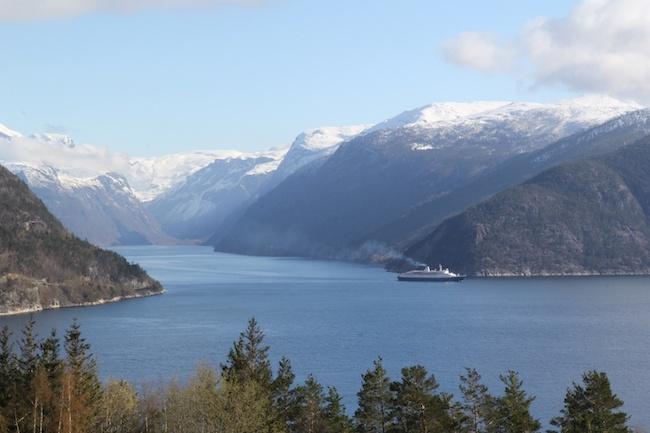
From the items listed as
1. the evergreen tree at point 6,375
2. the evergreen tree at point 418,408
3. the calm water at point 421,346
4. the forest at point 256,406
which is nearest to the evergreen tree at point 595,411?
the forest at point 256,406

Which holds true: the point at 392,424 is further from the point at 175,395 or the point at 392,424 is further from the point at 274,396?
the point at 175,395

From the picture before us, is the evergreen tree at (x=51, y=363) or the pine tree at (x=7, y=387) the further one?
the evergreen tree at (x=51, y=363)

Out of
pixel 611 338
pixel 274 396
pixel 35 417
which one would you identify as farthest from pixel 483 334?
pixel 35 417

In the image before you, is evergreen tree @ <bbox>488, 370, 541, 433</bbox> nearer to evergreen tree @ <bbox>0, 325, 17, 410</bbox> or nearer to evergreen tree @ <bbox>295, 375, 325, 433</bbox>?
evergreen tree @ <bbox>295, 375, 325, 433</bbox>

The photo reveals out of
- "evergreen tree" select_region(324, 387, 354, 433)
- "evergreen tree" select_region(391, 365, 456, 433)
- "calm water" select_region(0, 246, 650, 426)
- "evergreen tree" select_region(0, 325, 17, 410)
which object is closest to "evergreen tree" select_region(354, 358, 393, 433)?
"evergreen tree" select_region(324, 387, 354, 433)

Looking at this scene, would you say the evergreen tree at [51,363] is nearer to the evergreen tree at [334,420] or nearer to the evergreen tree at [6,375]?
the evergreen tree at [6,375]

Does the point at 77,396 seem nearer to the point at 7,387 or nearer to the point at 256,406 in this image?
the point at 7,387
